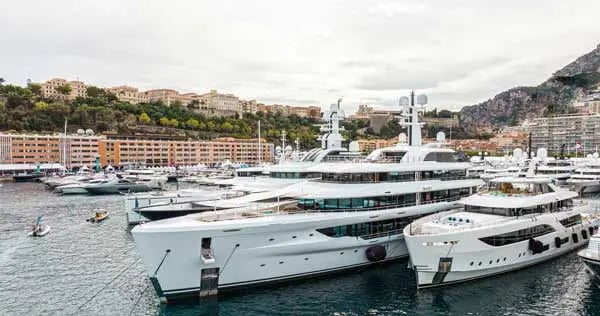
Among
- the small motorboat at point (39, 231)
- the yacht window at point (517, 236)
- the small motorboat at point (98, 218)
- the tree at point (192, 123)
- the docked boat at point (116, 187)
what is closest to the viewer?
the yacht window at point (517, 236)

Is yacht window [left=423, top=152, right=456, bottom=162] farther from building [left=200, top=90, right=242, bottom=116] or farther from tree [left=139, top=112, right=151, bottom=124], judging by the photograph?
building [left=200, top=90, right=242, bottom=116]

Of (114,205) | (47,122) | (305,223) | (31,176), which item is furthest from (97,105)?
(305,223)

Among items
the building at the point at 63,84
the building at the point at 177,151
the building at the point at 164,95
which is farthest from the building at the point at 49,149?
the building at the point at 164,95

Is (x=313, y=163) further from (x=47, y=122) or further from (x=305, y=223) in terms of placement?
(x=47, y=122)

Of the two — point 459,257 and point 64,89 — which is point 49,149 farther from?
point 459,257

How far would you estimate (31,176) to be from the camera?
8756cm

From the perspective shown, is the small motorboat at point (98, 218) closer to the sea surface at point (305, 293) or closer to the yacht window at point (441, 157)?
the sea surface at point (305, 293)

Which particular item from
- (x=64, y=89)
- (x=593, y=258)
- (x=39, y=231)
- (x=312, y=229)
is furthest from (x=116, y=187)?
(x=64, y=89)

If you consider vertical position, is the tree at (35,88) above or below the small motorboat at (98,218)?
above

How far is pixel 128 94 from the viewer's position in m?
163

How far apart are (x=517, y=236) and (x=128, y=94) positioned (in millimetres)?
164789

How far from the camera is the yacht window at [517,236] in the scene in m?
20.0

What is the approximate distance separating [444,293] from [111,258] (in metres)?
19.3

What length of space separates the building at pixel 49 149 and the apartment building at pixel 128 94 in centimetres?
5675
